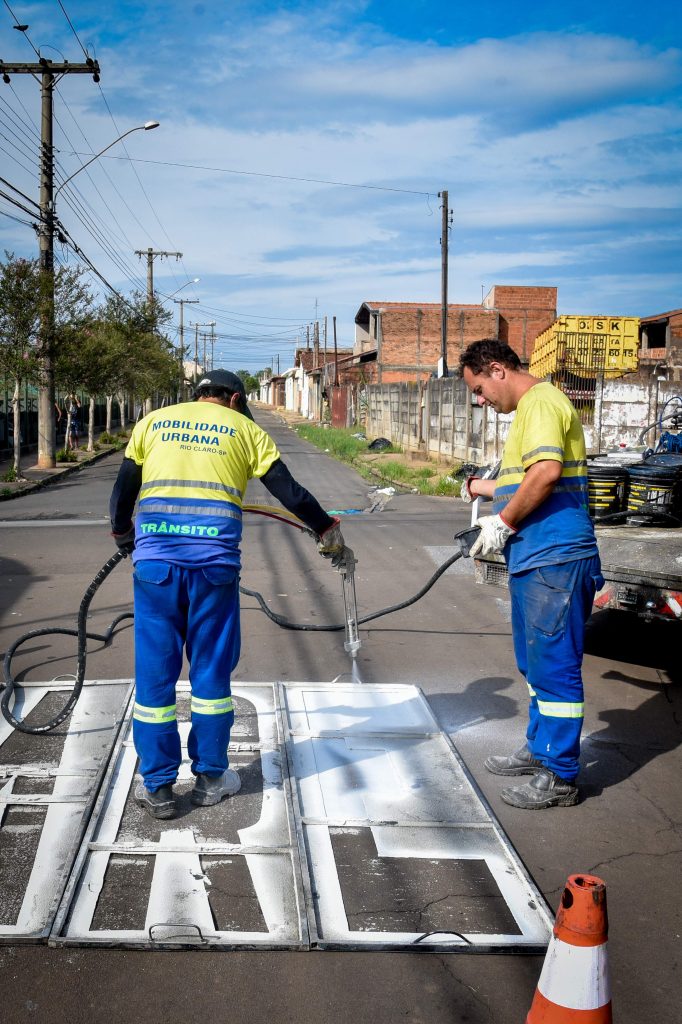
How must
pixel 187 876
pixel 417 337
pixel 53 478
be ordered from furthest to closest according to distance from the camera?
pixel 417 337 < pixel 53 478 < pixel 187 876

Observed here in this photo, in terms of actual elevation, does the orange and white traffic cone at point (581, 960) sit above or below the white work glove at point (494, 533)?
below

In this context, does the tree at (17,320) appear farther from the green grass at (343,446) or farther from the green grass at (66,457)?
the green grass at (343,446)

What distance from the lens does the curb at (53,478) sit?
18.0 meters

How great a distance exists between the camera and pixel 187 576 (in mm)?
3645

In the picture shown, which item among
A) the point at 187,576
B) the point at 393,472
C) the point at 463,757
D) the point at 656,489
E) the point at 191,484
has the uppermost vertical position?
the point at 191,484

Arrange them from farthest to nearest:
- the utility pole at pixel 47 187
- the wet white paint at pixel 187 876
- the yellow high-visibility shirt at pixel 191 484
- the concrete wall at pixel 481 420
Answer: the utility pole at pixel 47 187 < the concrete wall at pixel 481 420 < the yellow high-visibility shirt at pixel 191 484 < the wet white paint at pixel 187 876

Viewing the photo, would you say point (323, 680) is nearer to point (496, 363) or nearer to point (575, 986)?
point (496, 363)

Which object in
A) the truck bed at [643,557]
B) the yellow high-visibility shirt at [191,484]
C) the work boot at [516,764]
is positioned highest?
the yellow high-visibility shirt at [191,484]

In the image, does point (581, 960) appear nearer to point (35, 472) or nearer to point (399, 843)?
point (399, 843)

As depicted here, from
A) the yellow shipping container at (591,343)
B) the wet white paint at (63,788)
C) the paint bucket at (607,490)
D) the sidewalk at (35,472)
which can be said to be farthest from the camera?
the yellow shipping container at (591,343)

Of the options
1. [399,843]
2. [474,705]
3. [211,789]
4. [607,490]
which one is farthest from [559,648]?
[607,490]

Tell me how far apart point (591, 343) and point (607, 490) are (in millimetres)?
27163

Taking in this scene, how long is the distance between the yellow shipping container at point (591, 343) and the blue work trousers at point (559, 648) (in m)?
29.0

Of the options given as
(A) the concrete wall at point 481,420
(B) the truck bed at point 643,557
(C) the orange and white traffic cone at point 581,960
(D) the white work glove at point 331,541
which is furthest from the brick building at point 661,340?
(C) the orange and white traffic cone at point 581,960
